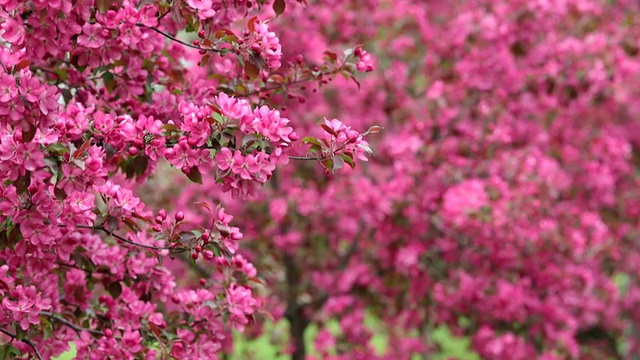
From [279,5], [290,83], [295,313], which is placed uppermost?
[295,313]

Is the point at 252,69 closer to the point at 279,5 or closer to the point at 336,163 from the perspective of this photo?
the point at 279,5

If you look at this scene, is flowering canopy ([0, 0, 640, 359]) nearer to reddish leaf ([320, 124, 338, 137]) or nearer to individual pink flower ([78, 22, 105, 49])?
individual pink flower ([78, 22, 105, 49])

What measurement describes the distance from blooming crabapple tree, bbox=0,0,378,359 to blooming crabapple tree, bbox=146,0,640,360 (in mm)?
2580

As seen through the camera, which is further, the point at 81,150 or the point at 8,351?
the point at 8,351

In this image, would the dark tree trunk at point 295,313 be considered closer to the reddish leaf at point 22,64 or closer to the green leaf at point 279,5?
the green leaf at point 279,5

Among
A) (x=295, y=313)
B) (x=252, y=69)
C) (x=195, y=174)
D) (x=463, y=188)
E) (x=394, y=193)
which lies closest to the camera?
(x=195, y=174)

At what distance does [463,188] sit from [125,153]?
10.5 feet

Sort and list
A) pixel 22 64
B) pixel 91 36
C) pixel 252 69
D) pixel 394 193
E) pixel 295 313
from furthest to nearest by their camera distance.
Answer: pixel 295 313 → pixel 394 193 → pixel 252 69 → pixel 91 36 → pixel 22 64

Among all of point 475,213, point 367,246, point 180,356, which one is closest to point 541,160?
point 475,213

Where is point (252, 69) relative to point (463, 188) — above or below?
below

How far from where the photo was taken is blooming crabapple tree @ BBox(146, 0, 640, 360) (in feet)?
18.6

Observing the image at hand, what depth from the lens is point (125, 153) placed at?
2547 mm

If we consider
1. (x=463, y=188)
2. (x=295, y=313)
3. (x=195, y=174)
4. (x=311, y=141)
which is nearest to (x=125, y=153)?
(x=195, y=174)

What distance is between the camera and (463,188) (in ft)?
17.5
